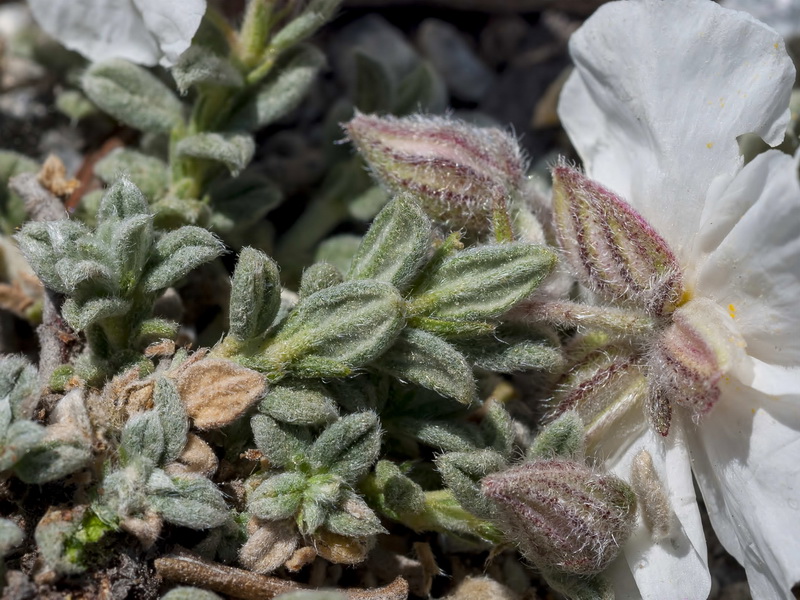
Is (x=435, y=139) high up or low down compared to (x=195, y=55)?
up

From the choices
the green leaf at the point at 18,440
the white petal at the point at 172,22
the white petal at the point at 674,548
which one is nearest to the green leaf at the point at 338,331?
the green leaf at the point at 18,440

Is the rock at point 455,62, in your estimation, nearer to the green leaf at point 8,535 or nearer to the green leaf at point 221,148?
the green leaf at point 221,148

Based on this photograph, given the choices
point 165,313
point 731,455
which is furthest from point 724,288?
point 165,313

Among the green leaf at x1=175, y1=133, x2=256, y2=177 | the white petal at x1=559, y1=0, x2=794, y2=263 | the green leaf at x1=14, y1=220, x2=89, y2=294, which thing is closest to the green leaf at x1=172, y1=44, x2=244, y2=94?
the green leaf at x1=175, y1=133, x2=256, y2=177

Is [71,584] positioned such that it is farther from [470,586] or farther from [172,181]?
[172,181]

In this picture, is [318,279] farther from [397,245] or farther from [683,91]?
[683,91]

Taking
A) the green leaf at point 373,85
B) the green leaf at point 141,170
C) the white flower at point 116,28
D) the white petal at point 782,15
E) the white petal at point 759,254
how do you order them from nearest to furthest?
the white petal at point 759,254 → the white flower at point 116,28 → the green leaf at point 141,170 → the green leaf at point 373,85 → the white petal at point 782,15

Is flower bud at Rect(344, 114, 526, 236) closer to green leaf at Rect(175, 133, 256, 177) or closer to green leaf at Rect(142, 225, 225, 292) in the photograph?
green leaf at Rect(175, 133, 256, 177)
